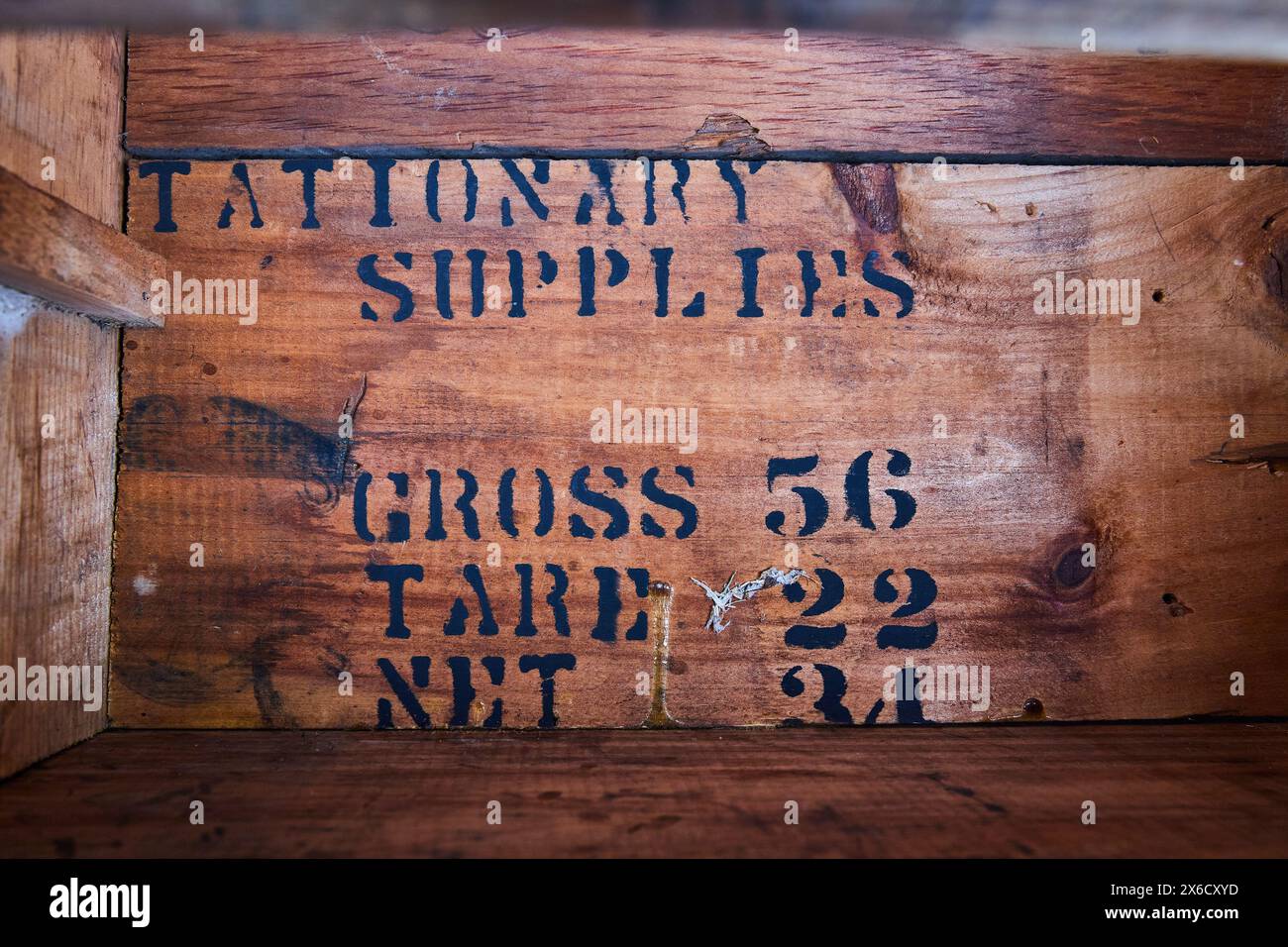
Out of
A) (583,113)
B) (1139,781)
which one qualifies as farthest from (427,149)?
(1139,781)

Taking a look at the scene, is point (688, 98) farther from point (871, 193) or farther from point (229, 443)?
point (229, 443)

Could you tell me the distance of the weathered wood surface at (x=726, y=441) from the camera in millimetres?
1097

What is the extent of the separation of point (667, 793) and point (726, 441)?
47 cm

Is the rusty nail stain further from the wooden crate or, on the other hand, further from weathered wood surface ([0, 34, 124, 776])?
weathered wood surface ([0, 34, 124, 776])

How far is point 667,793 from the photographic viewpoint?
87 cm

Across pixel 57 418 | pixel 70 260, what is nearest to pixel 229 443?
Result: pixel 57 418

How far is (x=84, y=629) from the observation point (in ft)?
3.41

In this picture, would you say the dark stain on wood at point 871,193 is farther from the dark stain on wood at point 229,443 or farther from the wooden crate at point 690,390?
the dark stain on wood at point 229,443

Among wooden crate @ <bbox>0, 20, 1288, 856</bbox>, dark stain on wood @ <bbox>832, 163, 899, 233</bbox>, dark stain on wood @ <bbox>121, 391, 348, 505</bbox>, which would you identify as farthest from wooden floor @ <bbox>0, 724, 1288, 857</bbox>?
dark stain on wood @ <bbox>832, 163, 899, 233</bbox>

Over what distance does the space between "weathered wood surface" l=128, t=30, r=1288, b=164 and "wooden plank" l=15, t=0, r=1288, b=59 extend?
16.9 inches

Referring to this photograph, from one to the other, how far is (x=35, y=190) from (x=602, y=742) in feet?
2.89

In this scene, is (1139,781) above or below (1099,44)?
below
